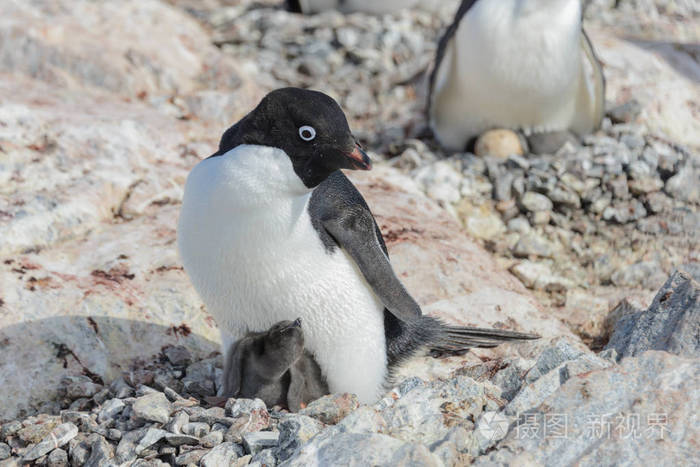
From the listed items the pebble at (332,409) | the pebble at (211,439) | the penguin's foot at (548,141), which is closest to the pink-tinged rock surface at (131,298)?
the pebble at (332,409)

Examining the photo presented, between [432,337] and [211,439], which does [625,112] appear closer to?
[432,337]

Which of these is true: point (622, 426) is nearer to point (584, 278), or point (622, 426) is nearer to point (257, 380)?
point (257, 380)

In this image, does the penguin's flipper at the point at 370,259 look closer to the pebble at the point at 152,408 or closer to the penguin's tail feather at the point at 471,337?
the penguin's tail feather at the point at 471,337

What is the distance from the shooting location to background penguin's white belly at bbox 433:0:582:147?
4.98m

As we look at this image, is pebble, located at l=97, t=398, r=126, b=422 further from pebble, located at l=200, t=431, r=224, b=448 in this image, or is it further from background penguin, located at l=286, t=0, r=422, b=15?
background penguin, located at l=286, t=0, r=422, b=15

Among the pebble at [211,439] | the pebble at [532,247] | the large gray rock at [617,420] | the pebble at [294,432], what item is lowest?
the pebble at [532,247]

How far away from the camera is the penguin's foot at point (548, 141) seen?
5.31m

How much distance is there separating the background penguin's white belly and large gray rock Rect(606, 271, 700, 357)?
2.37 meters

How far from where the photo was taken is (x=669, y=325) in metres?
2.76

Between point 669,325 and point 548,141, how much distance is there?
2723 millimetres

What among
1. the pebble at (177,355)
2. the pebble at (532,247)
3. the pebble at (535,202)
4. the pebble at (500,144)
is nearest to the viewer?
the pebble at (177,355)

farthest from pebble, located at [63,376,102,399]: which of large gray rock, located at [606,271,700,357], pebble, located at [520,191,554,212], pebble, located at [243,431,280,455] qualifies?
pebble, located at [520,191,554,212]

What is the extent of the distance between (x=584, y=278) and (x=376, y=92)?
2.68 metres

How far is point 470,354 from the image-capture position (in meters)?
3.25
